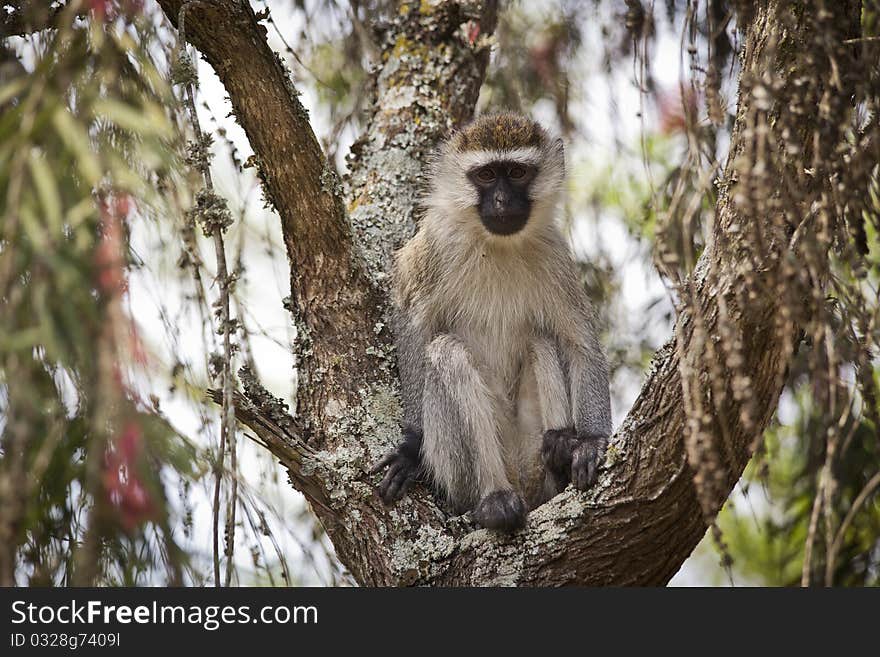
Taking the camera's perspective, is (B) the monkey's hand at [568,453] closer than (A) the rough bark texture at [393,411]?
No

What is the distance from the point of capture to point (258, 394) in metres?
3.81

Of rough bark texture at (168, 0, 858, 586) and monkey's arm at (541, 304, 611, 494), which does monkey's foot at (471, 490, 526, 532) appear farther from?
monkey's arm at (541, 304, 611, 494)

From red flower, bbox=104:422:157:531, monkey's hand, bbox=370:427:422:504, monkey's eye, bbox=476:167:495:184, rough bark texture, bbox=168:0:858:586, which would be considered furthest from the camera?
monkey's eye, bbox=476:167:495:184

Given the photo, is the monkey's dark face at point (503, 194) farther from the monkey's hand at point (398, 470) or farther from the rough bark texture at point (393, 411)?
the monkey's hand at point (398, 470)

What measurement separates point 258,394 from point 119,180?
1.42 meters

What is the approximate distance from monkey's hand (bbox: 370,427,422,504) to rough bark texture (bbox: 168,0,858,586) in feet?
0.15

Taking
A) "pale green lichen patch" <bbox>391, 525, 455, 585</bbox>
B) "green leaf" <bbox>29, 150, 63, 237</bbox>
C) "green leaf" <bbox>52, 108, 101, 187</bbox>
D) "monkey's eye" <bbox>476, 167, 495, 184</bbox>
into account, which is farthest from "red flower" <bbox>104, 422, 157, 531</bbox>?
"monkey's eye" <bbox>476, 167, 495, 184</bbox>

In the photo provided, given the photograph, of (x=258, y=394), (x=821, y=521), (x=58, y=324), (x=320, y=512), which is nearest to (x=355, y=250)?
(x=258, y=394)

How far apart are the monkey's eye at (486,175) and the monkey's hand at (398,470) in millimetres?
1428

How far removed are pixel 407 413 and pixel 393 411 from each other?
0.13 meters

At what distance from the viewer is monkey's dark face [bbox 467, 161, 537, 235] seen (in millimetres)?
4723

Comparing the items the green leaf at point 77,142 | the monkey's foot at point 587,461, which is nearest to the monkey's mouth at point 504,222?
the monkey's foot at point 587,461

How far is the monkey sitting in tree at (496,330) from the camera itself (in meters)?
4.39

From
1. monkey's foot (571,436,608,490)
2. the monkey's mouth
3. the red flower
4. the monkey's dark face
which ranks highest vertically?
the monkey's dark face
